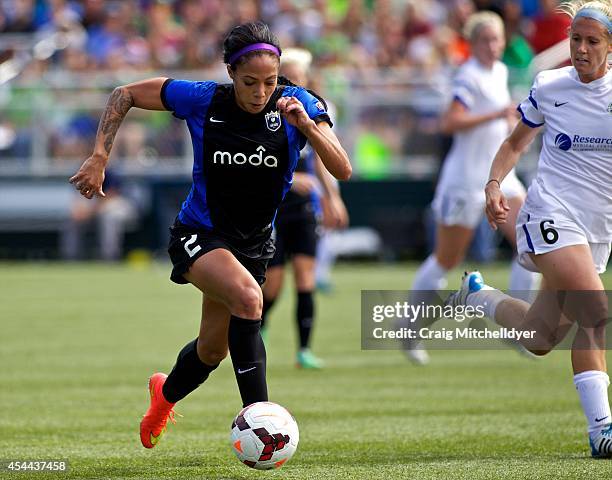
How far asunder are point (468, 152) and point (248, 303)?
5507 millimetres

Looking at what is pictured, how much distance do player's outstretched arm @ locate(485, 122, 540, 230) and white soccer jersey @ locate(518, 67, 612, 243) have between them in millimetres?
152

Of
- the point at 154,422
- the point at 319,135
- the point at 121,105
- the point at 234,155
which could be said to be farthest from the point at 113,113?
the point at 154,422

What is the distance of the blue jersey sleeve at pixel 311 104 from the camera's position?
20.5 ft

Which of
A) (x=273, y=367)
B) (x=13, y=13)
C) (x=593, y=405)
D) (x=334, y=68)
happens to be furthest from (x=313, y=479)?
(x=13, y=13)

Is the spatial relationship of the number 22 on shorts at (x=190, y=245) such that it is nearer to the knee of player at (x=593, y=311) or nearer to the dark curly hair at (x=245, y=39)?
the dark curly hair at (x=245, y=39)

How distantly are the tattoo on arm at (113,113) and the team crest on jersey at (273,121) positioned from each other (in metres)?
0.72

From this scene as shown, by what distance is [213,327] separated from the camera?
21.7ft

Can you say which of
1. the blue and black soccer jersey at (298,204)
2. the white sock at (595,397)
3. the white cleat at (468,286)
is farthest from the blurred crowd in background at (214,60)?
the white sock at (595,397)

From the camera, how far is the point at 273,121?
6324mm

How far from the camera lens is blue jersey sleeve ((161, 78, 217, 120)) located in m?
6.39

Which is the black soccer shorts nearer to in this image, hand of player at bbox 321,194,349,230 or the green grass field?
the green grass field

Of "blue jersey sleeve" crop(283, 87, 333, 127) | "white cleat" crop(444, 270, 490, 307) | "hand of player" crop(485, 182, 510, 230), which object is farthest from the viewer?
"white cleat" crop(444, 270, 490, 307)

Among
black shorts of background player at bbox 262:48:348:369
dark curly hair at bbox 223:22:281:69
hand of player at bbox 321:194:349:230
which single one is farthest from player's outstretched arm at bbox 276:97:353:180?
black shorts of background player at bbox 262:48:348:369

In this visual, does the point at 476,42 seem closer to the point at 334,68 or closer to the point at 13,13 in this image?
the point at 334,68
